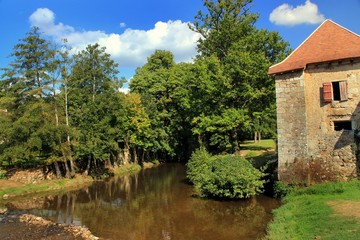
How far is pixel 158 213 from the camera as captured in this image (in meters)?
17.7

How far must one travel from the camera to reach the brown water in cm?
1416

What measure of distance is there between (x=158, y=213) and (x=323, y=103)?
1147 centimetres

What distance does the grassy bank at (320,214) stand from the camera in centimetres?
1052

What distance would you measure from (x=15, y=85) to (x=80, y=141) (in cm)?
769

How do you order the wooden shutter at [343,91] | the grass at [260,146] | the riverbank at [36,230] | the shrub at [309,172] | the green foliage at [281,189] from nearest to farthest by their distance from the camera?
the riverbank at [36,230], the wooden shutter at [343,91], the shrub at [309,172], the green foliage at [281,189], the grass at [260,146]

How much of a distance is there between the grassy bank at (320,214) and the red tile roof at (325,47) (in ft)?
22.6

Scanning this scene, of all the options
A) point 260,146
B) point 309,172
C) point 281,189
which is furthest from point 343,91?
point 260,146

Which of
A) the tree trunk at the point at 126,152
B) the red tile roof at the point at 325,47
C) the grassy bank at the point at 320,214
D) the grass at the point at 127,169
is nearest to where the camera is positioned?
the grassy bank at the point at 320,214

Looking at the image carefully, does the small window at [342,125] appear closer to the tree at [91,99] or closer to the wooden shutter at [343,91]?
the wooden shutter at [343,91]

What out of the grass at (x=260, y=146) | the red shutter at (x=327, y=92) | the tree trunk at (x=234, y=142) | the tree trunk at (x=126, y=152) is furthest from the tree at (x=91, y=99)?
the red shutter at (x=327, y=92)

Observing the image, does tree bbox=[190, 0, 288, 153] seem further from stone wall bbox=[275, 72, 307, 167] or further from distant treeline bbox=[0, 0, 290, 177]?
stone wall bbox=[275, 72, 307, 167]

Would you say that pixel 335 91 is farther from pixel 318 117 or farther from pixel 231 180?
pixel 231 180

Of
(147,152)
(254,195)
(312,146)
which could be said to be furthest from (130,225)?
(147,152)

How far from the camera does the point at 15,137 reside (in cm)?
2578
